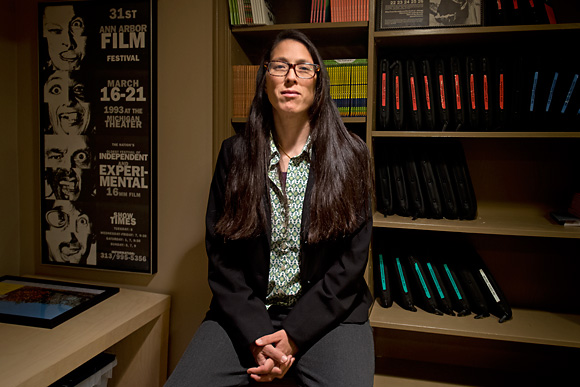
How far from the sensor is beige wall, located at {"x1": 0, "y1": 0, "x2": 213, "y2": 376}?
183cm

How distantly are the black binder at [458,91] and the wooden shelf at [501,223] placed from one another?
0.40 meters

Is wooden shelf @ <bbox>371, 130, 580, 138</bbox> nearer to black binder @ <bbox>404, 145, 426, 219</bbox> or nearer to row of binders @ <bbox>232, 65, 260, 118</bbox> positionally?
black binder @ <bbox>404, 145, 426, 219</bbox>

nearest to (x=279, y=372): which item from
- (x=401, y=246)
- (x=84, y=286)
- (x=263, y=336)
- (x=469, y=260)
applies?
(x=263, y=336)

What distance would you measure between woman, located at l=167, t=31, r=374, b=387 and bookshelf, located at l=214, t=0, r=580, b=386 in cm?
27

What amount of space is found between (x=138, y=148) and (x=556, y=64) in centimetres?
176

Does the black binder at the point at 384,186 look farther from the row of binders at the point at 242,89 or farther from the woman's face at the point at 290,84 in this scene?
the row of binders at the point at 242,89

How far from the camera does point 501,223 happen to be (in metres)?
1.63

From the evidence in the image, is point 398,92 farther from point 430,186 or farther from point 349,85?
point 430,186

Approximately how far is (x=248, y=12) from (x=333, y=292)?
1178 mm

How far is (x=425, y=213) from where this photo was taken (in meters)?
1.70

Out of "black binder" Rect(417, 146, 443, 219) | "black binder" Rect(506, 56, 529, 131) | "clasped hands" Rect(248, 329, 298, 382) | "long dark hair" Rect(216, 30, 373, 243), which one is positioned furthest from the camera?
"black binder" Rect(417, 146, 443, 219)

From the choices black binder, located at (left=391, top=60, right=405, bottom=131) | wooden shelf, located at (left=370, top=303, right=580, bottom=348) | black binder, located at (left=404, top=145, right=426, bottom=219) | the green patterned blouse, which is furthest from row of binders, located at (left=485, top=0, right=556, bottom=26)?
wooden shelf, located at (left=370, top=303, right=580, bottom=348)

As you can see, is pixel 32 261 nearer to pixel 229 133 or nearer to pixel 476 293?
pixel 229 133

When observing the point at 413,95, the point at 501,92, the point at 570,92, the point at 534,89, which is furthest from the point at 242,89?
the point at 570,92
